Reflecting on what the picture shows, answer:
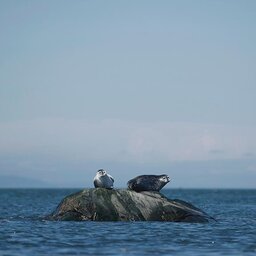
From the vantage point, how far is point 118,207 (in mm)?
38062

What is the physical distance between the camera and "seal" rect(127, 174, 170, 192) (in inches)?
1583

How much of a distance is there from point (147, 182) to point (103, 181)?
2.68m

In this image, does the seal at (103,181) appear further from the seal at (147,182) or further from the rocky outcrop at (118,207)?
the seal at (147,182)

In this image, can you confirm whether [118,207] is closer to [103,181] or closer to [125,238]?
[103,181]

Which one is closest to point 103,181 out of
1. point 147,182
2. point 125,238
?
point 147,182

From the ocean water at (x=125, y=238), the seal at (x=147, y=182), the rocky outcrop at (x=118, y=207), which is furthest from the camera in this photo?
the seal at (x=147, y=182)

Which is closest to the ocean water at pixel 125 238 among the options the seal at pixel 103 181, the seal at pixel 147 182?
the seal at pixel 103 181

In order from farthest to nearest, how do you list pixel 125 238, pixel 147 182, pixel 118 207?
pixel 147 182, pixel 118 207, pixel 125 238

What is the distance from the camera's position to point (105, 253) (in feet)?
87.2

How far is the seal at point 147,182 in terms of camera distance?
40.2 meters

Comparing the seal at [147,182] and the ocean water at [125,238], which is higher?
the seal at [147,182]

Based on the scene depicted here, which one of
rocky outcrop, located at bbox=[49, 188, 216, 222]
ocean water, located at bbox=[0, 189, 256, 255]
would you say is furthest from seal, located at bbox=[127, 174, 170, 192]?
ocean water, located at bbox=[0, 189, 256, 255]

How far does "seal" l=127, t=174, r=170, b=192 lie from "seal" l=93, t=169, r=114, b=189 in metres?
1.24

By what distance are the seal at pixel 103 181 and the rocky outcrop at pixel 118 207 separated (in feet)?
3.46
